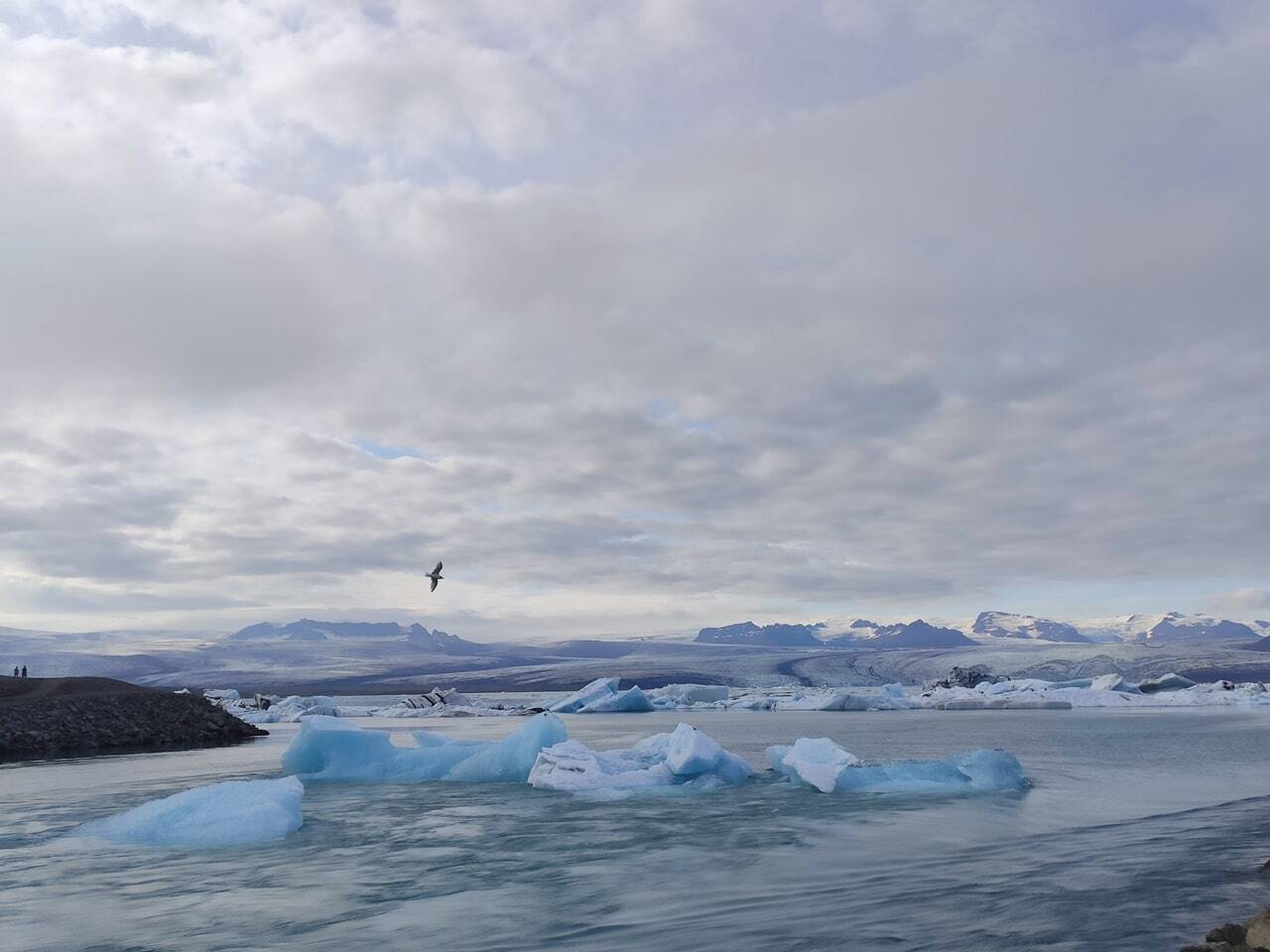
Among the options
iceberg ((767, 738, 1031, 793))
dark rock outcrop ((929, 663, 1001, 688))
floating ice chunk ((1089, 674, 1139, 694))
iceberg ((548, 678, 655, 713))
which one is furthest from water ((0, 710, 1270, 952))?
dark rock outcrop ((929, 663, 1001, 688))

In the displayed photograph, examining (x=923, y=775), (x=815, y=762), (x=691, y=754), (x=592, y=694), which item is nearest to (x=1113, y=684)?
(x=592, y=694)

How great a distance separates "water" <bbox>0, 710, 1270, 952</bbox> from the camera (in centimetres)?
757

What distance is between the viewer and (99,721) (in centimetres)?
3111

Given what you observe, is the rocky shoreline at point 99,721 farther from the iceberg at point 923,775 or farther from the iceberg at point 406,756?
the iceberg at point 923,775

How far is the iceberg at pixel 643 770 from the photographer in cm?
1658

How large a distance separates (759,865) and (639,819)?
3.76 metres

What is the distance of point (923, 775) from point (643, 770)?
492cm

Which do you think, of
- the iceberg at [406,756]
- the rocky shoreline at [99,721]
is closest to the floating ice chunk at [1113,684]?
the rocky shoreline at [99,721]

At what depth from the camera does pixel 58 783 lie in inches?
766

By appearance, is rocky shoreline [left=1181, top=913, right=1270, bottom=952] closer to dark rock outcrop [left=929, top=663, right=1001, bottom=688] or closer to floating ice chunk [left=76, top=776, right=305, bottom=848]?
floating ice chunk [left=76, top=776, right=305, bottom=848]

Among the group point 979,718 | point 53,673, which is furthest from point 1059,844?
point 53,673

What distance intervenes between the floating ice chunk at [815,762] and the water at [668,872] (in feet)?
1.41

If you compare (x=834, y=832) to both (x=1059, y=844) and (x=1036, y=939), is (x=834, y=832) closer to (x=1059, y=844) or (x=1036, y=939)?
(x=1059, y=844)

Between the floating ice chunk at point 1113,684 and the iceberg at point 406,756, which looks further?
the floating ice chunk at point 1113,684
